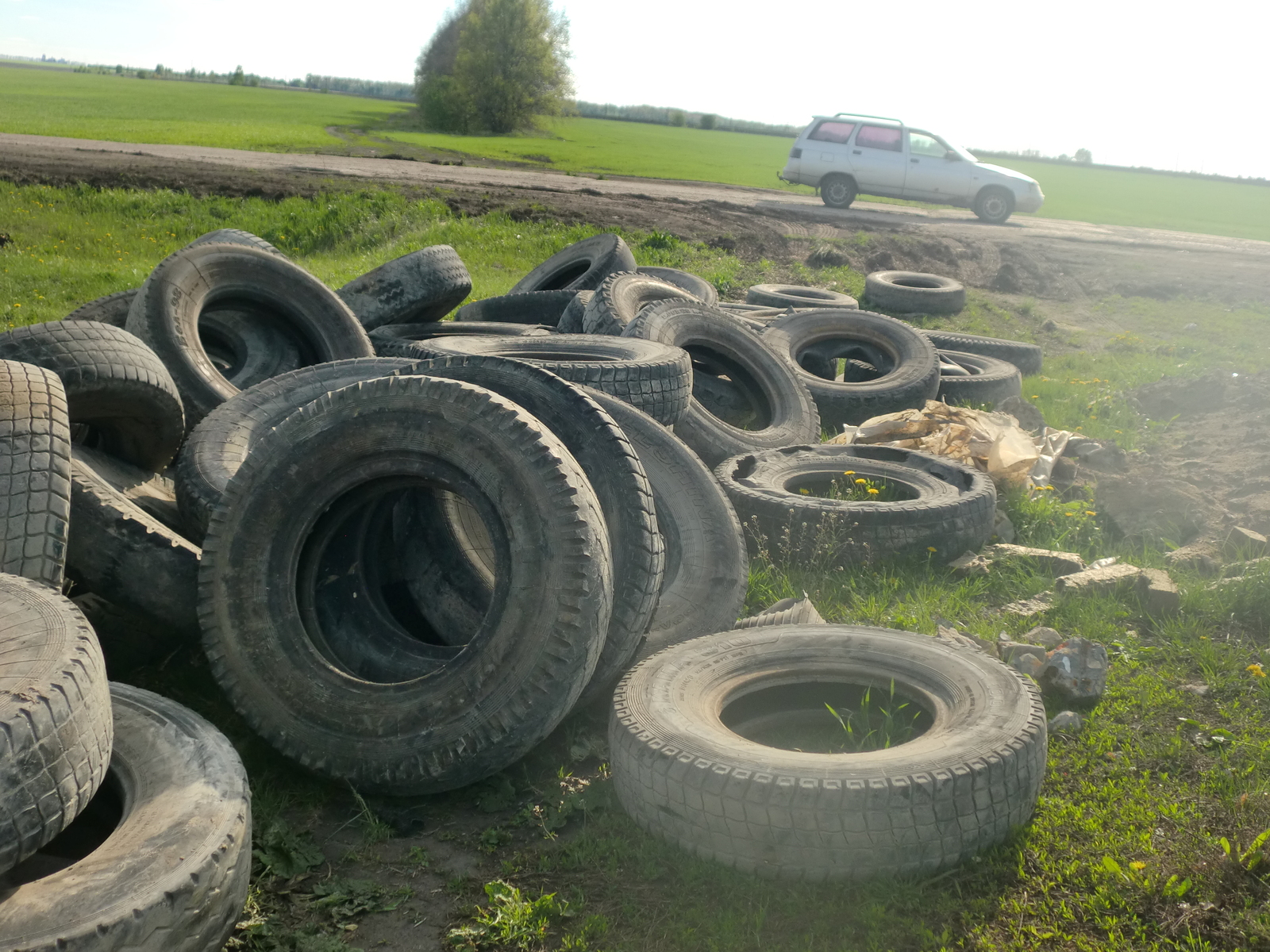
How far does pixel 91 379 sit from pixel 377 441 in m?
1.87

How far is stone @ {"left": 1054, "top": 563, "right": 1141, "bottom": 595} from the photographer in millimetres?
4852

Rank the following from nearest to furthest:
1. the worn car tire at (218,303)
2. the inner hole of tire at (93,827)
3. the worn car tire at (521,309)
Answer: the inner hole of tire at (93,827), the worn car tire at (218,303), the worn car tire at (521,309)

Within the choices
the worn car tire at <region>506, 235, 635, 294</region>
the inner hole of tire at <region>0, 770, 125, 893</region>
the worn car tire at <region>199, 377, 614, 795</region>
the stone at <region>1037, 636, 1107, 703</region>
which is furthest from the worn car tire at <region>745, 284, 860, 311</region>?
the inner hole of tire at <region>0, 770, 125, 893</region>

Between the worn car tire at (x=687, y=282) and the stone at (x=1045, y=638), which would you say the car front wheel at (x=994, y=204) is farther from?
the stone at (x=1045, y=638)

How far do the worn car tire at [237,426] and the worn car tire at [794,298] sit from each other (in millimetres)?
6709

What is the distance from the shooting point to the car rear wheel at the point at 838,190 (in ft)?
72.5

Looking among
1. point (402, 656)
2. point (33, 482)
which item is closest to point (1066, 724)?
point (402, 656)

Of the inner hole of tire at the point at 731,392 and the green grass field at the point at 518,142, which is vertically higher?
the green grass field at the point at 518,142

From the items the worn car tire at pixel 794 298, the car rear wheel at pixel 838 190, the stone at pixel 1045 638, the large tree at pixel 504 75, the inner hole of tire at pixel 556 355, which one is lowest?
the stone at pixel 1045 638

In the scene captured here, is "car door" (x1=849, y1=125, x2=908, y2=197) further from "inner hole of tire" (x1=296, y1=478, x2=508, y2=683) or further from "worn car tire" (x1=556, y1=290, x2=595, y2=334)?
"inner hole of tire" (x1=296, y1=478, x2=508, y2=683)

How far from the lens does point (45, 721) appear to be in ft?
7.73

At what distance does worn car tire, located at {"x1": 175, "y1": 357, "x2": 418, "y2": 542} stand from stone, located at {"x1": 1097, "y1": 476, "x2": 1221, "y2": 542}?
14.2ft

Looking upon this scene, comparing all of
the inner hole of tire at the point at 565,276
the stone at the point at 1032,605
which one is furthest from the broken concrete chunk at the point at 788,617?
the inner hole of tire at the point at 565,276

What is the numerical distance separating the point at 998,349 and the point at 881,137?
1348cm
